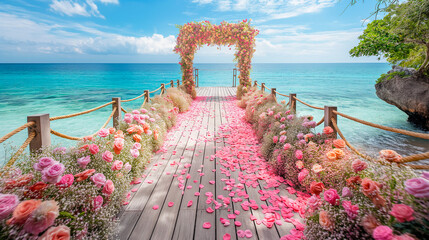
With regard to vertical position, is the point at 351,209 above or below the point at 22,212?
below

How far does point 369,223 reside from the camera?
144 cm

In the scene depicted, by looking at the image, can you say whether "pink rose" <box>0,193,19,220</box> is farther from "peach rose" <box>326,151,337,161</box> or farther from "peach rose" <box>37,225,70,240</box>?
"peach rose" <box>326,151,337,161</box>

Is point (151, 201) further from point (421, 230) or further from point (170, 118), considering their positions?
point (170, 118)

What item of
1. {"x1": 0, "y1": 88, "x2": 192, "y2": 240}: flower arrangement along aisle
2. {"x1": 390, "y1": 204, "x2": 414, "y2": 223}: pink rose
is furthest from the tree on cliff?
{"x1": 0, "y1": 88, "x2": 192, "y2": 240}: flower arrangement along aisle

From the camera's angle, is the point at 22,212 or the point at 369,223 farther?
the point at 369,223

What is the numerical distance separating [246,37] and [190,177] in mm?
9610

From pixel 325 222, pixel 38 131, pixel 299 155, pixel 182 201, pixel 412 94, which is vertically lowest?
pixel 182 201

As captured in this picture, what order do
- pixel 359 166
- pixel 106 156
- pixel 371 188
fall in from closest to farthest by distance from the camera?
pixel 371 188, pixel 359 166, pixel 106 156

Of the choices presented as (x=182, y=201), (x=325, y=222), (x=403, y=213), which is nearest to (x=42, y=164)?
(x=182, y=201)

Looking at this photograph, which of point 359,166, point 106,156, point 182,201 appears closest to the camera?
point 359,166

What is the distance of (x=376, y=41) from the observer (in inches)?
269

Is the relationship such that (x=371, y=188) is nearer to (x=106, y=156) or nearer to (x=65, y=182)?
(x=65, y=182)

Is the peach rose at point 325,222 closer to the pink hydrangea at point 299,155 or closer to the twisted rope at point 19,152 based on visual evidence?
the pink hydrangea at point 299,155

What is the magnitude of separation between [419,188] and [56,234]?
225cm
